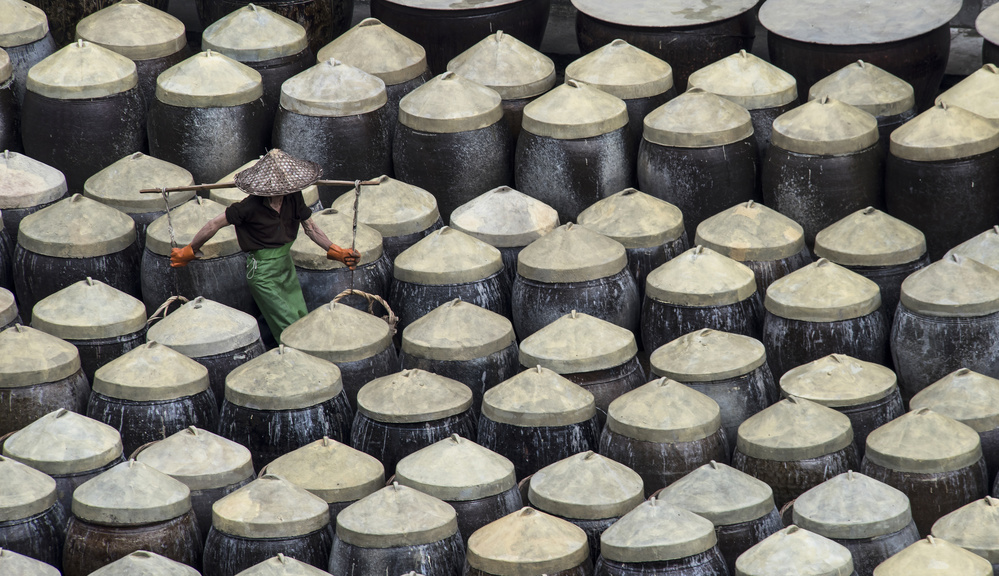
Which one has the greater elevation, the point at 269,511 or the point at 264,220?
the point at 264,220

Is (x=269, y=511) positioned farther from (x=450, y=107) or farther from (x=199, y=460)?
(x=450, y=107)

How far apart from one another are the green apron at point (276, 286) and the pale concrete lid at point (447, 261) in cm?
55

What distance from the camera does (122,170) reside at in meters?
9.55

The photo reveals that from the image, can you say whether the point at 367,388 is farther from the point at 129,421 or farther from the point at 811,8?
the point at 811,8

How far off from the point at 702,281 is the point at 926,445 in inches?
62.9

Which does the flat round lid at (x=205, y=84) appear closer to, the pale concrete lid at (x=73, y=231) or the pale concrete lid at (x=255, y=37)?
the pale concrete lid at (x=255, y=37)

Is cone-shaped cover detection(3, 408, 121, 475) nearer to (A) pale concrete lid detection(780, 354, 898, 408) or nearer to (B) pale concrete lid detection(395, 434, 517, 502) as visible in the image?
(B) pale concrete lid detection(395, 434, 517, 502)

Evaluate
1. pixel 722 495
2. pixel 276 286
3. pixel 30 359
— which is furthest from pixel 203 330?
pixel 722 495

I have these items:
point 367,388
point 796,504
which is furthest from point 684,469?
point 367,388

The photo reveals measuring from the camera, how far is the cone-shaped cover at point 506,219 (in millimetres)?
9258

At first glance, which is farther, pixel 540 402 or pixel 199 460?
pixel 540 402

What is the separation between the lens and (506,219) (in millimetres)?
9281

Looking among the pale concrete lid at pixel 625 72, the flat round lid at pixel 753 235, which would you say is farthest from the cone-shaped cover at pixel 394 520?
the pale concrete lid at pixel 625 72

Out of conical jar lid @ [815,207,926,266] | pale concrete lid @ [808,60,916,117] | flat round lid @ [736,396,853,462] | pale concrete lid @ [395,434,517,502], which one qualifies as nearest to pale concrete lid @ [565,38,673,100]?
pale concrete lid @ [808,60,916,117]
